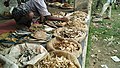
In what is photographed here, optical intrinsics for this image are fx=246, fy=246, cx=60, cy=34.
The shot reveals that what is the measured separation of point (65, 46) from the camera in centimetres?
548

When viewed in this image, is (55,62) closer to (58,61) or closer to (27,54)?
(58,61)

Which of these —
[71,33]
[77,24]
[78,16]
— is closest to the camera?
[71,33]

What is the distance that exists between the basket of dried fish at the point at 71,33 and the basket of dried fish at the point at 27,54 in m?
1.26

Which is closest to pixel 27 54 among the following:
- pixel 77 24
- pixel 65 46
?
pixel 65 46

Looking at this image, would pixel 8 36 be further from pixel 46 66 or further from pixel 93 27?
pixel 93 27

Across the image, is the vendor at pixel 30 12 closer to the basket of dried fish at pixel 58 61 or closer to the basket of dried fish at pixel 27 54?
the basket of dried fish at pixel 27 54

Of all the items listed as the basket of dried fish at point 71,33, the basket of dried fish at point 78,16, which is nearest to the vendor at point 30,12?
the basket of dried fish at point 71,33

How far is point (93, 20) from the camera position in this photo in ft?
34.1

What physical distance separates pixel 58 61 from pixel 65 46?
919 mm

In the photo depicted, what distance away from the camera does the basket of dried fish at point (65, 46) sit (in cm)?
530

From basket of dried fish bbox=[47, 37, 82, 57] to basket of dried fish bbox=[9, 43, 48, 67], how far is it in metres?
0.39

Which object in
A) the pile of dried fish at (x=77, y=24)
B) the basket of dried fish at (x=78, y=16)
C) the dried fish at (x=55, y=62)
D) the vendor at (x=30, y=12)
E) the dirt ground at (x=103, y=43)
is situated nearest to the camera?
the dried fish at (x=55, y=62)

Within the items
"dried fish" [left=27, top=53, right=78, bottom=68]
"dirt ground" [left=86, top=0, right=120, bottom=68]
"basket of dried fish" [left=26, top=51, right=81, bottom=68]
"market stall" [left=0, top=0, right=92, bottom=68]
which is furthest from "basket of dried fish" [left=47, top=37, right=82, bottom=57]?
"dirt ground" [left=86, top=0, right=120, bottom=68]

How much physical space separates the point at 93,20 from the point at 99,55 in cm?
359
